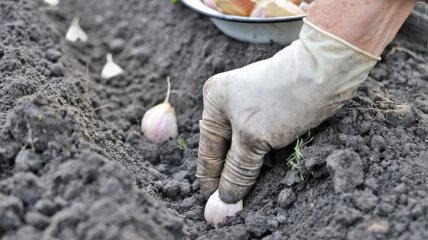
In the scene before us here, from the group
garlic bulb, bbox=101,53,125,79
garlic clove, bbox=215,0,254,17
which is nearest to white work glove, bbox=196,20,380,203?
garlic clove, bbox=215,0,254,17

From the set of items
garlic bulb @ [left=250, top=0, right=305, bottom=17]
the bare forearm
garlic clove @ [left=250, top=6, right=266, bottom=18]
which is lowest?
garlic clove @ [left=250, top=6, right=266, bottom=18]

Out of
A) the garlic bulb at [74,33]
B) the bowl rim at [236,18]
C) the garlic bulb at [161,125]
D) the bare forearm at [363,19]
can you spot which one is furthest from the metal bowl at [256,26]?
the garlic bulb at [74,33]

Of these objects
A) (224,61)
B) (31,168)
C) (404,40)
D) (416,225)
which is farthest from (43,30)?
(416,225)

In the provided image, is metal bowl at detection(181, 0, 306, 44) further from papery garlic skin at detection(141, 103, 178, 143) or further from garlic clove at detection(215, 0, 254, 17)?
papery garlic skin at detection(141, 103, 178, 143)

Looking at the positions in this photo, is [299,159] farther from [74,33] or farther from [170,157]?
[74,33]

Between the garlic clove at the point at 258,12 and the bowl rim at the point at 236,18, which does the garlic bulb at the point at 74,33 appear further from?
the garlic clove at the point at 258,12

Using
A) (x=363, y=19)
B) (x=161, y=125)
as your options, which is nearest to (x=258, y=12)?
(x=161, y=125)

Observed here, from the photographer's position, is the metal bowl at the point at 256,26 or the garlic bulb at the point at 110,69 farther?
the garlic bulb at the point at 110,69

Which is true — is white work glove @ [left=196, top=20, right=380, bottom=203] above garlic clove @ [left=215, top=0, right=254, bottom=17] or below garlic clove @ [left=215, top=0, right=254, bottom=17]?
above
